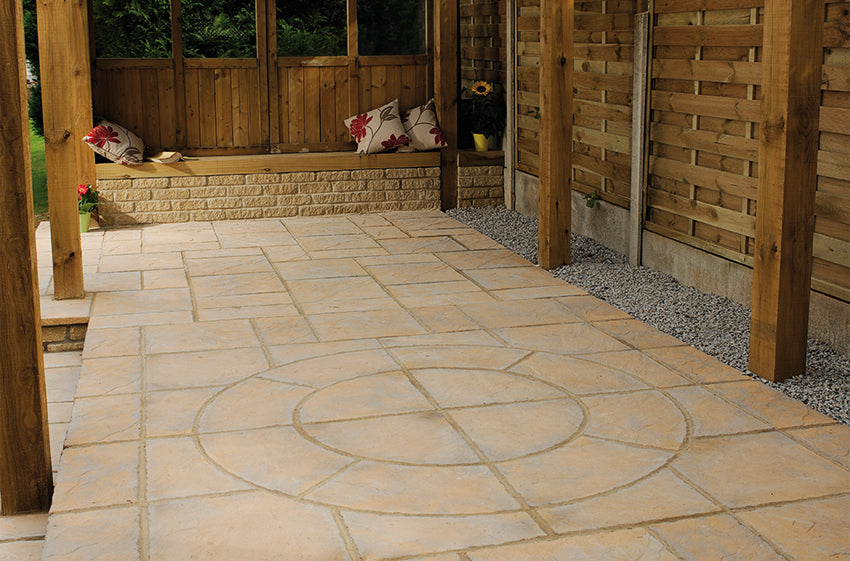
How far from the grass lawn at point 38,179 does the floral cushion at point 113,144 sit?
2274 millimetres

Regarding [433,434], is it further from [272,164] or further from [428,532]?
[272,164]

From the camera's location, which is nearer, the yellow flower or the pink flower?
the pink flower

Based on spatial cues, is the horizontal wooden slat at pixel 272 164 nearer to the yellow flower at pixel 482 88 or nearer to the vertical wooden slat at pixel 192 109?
the vertical wooden slat at pixel 192 109

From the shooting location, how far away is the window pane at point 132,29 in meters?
8.31

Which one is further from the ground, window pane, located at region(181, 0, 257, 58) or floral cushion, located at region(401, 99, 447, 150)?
window pane, located at region(181, 0, 257, 58)

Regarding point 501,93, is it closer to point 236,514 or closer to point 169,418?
point 169,418

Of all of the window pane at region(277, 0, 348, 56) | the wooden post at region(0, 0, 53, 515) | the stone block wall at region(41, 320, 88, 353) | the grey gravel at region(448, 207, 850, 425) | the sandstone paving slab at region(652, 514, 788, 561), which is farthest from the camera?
the window pane at region(277, 0, 348, 56)

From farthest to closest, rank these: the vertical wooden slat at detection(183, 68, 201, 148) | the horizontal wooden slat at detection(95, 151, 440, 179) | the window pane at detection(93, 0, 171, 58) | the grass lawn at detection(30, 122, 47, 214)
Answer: the grass lawn at detection(30, 122, 47, 214), the vertical wooden slat at detection(183, 68, 201, 148), the window pane at detection(93, 0, 171, 58), the horizontal wooden slat at detection(95, 151, 440, 179)

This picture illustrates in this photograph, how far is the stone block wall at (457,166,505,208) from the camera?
8930 millimetres

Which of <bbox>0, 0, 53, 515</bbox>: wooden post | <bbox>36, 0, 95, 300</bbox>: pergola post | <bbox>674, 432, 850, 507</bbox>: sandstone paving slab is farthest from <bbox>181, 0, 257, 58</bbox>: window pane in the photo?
<bbox>674, 432, 850, 507</bbox>: sandstone paving slab

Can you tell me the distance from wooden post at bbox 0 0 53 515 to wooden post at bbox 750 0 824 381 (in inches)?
111

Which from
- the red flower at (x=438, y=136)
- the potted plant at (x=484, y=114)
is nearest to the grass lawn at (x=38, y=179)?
the red flower at (x=438, y=136)

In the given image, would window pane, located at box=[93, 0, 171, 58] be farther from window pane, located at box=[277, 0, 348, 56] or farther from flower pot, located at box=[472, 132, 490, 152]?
flower pot, located at box=[472, 132, 490, 152]

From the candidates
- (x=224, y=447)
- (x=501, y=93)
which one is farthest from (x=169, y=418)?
(x=501, y=93)
